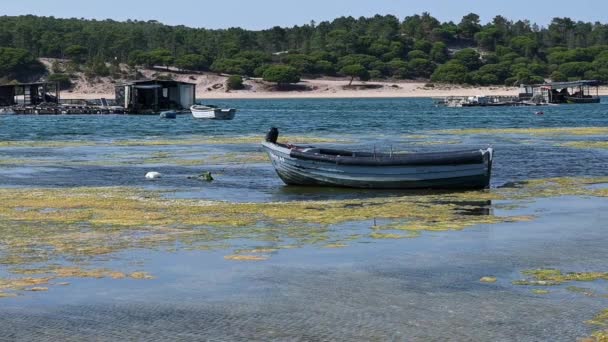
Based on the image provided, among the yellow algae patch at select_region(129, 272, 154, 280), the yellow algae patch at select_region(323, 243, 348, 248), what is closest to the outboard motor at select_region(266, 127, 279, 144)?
the yellow algae patch at select_region(323, 243, 348, 248)

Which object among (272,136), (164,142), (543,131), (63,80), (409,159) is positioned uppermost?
(272,136)

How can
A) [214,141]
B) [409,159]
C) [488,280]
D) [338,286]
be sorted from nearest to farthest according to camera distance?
[338,286]
[488,280]
[409,159]
[214,141]

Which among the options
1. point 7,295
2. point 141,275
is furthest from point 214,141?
point 7,295

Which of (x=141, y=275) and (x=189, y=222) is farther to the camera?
(x=189, y=222)

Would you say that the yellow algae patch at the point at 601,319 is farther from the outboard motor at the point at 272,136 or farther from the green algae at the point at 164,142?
the green algae at the point at 164,142

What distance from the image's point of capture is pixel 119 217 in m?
26.8

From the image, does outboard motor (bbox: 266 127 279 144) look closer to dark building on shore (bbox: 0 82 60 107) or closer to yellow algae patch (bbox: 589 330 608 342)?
yellow algae patch (bbox: 589 330 608 342)

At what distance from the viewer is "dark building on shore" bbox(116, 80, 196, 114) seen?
115375mm

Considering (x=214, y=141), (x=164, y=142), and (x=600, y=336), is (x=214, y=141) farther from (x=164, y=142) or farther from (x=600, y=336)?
(x=600, y=336)

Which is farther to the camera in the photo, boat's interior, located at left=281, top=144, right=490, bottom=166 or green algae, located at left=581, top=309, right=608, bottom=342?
boat's interior, located at left=281, top=144, right=490, bottom=166

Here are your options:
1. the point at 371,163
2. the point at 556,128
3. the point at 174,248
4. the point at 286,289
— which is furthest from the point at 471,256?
the point at 556,128

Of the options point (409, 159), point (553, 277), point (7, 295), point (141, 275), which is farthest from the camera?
point (409, 159)

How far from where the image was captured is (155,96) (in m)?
118

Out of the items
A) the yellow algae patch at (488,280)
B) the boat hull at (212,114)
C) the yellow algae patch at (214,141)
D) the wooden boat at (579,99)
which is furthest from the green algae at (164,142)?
the wooden boat at (579,99)
